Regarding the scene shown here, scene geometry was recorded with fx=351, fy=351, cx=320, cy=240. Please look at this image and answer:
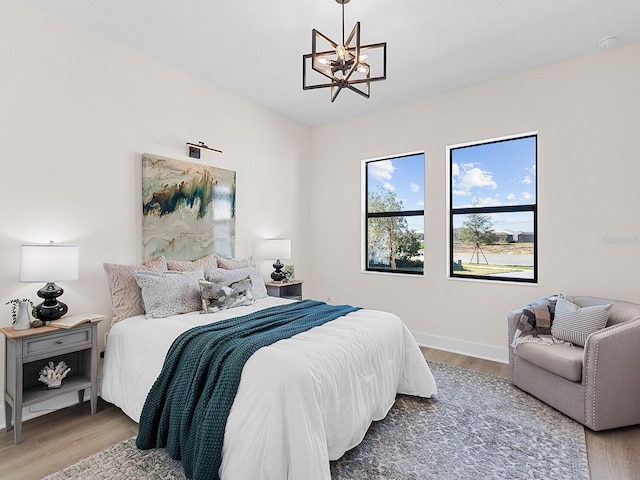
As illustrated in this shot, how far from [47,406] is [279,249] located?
2484 mm

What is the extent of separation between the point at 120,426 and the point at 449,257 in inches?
137

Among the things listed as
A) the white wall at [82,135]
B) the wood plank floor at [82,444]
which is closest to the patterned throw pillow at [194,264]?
the white wall at [82,135]

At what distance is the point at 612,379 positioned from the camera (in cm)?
231

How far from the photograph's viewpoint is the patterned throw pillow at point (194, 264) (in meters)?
3.26

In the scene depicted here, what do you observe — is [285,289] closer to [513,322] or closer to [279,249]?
[279,249]

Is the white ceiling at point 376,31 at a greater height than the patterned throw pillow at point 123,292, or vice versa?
A: the white ceiling at point 376,31

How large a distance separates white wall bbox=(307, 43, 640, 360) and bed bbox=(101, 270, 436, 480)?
4.74 ft

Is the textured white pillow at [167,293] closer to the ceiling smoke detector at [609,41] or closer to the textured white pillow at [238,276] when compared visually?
the textured white pillow at [238,276]

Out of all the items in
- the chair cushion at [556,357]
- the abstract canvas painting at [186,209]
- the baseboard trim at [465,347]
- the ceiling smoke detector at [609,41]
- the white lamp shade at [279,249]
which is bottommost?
the baseboard trim at [465,347]

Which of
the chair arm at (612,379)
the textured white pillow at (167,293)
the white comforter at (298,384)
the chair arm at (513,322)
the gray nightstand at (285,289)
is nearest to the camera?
the white comforter at (298,384)

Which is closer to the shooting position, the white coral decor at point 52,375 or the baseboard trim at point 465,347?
the white coral decor at point 52,375

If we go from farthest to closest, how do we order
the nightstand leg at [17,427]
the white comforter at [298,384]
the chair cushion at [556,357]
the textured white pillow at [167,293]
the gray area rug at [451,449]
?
the textured white pillow at [167,293] < the chair cushion at [556,357] < the nightstand leg at [17,427] < the gray area rug at [451,449] < the white comforter at [298,384]

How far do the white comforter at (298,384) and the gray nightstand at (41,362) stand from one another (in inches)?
5.2

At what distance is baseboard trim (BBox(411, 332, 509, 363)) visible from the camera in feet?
12.0
